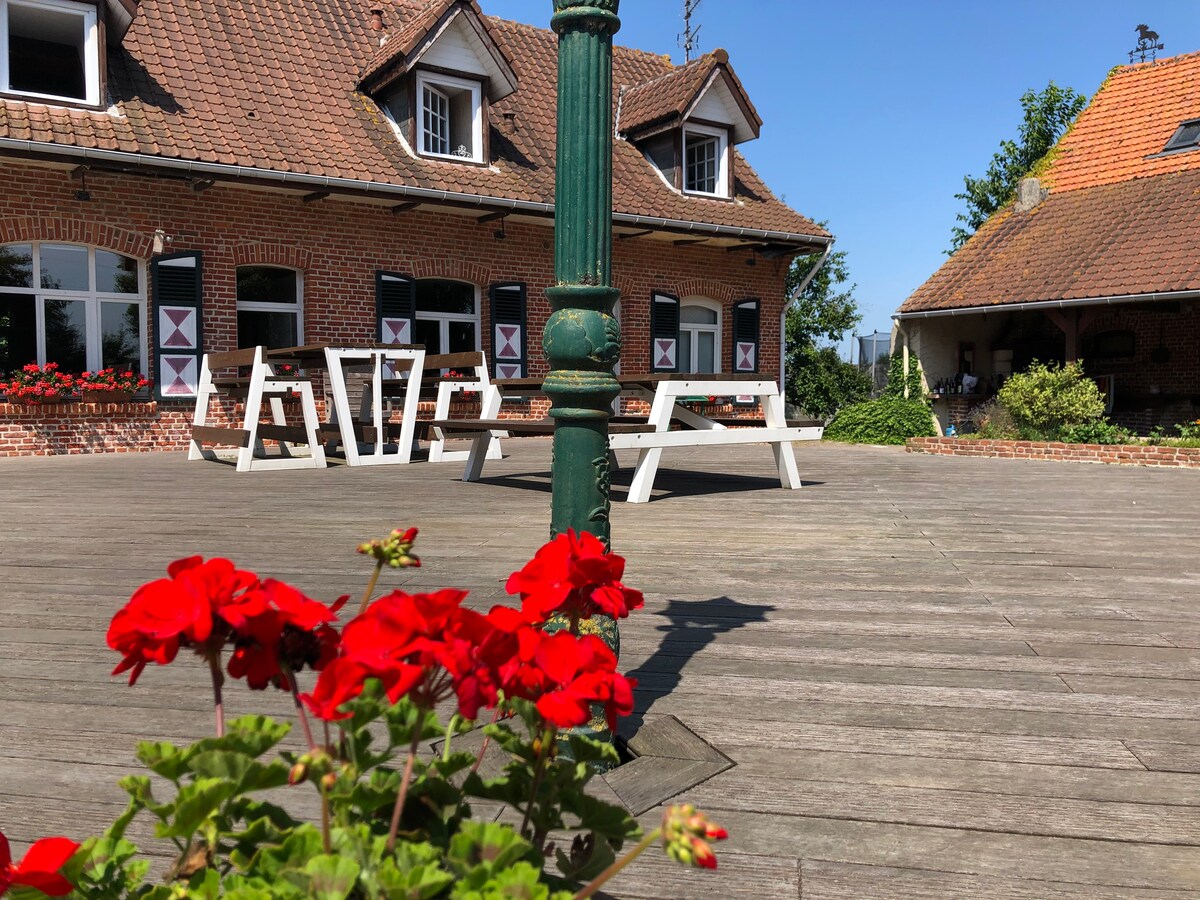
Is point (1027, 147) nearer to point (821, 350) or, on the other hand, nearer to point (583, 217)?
point (821, 350)

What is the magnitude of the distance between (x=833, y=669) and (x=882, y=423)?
1369 cm

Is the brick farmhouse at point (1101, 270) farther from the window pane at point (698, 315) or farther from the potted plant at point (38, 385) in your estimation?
the potted plant at point (38, 385)

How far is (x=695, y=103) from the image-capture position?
50.1ft

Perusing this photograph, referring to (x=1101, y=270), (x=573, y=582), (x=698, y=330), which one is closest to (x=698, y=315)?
(x=698, y=330)

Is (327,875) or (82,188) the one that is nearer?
(327,875)

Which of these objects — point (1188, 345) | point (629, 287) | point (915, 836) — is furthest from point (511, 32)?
point (915, 836)

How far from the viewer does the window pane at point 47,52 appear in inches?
424

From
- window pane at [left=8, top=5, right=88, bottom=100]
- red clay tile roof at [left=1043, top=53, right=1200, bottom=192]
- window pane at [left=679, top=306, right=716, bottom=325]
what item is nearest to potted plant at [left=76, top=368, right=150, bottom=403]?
window pane at [left=8, top=5, right=88, bottom=100]

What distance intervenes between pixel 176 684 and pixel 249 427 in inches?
250

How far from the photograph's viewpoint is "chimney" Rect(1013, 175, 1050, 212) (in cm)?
1802

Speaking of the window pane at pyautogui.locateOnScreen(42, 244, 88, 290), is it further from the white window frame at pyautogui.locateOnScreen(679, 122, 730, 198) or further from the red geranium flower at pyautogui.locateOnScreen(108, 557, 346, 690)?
the red geranium flower at pyautogui.locateOnScreen(108, 557, 346, 690)

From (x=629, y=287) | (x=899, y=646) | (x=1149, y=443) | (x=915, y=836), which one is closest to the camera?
(x=915, y=836)

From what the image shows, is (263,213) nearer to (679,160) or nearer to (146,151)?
(146,151)

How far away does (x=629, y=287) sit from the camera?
15.1 metres
